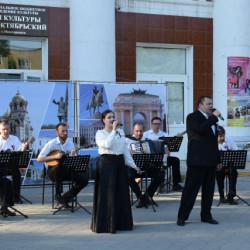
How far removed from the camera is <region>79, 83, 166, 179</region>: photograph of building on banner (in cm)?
1408

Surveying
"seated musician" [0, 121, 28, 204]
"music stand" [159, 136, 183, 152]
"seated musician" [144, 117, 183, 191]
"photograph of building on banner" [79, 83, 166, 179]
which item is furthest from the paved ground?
"photograph of building on banner" [79, 83, 166, 179]

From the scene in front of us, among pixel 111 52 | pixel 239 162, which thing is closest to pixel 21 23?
pixel 111 52

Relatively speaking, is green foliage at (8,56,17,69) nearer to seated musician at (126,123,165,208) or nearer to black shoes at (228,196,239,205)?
seated musician at (126,123,165,208)

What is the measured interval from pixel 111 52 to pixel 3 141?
648 cm

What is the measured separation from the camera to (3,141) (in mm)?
12336

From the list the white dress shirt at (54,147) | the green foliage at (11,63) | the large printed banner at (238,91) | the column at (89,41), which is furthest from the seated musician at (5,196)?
the large printed banner at (238,91)

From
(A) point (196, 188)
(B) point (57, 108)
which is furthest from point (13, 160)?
(A) point (196, 188)

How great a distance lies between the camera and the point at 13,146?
1235 centimetres

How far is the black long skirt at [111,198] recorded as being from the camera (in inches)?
345

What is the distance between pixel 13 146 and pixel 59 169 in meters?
1.84

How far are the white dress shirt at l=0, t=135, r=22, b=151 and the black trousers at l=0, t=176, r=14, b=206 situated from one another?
1896mm

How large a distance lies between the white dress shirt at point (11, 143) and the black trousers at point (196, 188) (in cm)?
443

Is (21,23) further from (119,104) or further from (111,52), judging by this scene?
(119,104)

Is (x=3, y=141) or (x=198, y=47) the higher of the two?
(x=198, y=47)
